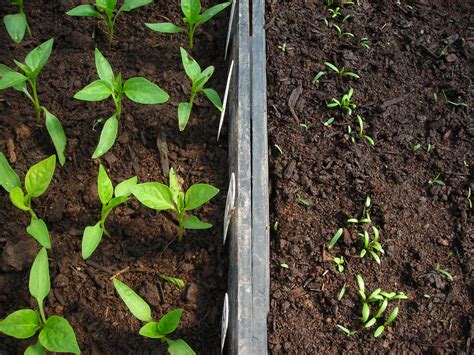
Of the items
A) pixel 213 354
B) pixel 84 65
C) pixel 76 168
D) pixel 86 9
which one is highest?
pixel 86 9

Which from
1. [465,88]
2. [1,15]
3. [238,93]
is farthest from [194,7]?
[465,88]

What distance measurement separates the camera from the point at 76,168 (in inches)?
76.1

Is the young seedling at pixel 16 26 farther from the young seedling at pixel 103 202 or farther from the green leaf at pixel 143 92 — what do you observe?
the young seedling at pixel 103 202

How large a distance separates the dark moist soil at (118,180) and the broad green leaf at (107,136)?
5.1 inches

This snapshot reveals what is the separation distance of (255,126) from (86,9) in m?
0.70

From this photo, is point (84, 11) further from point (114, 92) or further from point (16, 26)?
point (114, 92)

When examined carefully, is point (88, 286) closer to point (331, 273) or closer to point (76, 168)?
point (76, 168)

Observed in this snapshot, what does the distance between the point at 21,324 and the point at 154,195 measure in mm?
483

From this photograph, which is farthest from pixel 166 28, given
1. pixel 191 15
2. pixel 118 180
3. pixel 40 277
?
pixel 40 277

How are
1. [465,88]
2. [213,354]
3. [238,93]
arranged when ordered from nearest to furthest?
[213,354] → [238,93] → [465,88]

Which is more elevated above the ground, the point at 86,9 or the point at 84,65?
the point at 86,9

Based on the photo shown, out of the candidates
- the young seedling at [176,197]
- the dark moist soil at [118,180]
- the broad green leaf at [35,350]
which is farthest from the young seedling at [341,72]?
the broad green leaf at [35,350]

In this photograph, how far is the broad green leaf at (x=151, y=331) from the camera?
1.54 metres

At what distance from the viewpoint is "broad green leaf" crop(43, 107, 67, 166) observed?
1.87 metres
